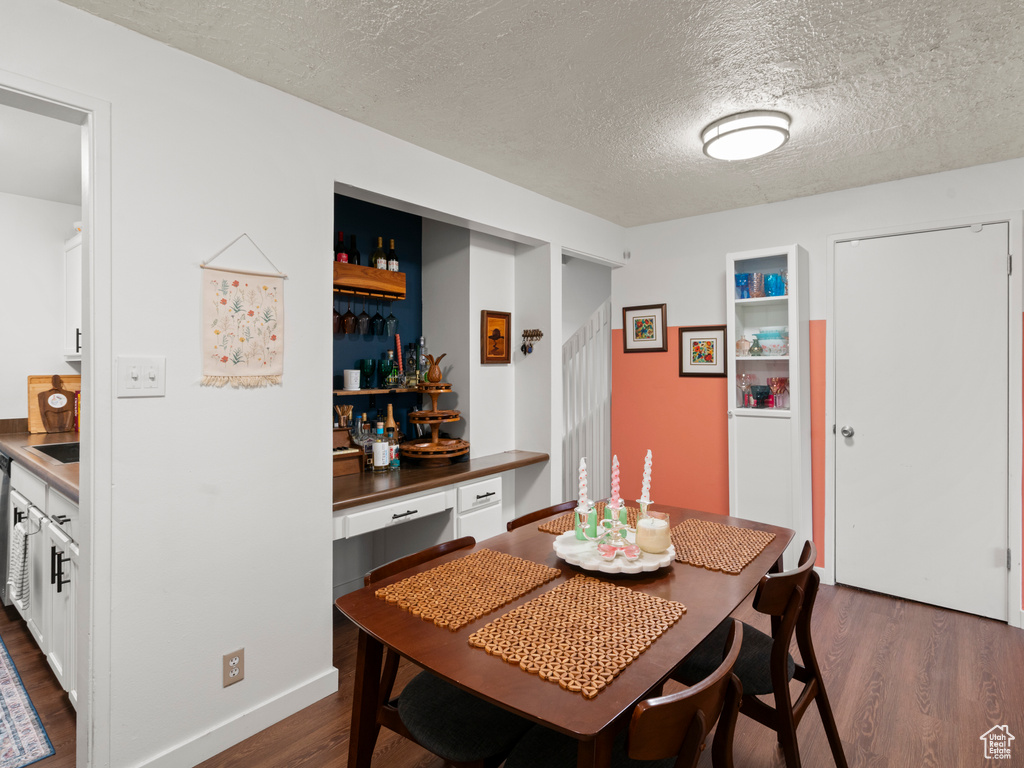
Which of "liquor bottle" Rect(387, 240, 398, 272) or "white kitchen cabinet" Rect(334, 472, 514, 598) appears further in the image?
"liquor bottle" Rect(387, 240, 398, 272)

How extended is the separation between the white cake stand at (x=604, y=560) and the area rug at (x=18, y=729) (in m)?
1.95

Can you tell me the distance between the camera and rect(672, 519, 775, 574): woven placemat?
175cm

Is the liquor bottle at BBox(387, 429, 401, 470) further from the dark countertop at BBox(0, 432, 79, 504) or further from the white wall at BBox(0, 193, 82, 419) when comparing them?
the white wall at BBox(0, 193, 82, 419)

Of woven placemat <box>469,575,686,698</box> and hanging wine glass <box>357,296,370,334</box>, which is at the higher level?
hanging wine glass <box>357,296,370,334</box>

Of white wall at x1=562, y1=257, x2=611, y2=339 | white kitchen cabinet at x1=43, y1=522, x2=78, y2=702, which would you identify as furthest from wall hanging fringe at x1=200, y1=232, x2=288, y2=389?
white wall at x1=562, y1=257, x2=611, y2=339

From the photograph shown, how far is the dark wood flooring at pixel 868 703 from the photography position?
1940 millimetres

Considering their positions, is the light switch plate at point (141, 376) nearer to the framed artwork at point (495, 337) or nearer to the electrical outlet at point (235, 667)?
the electrical outlet at point (235, 667)

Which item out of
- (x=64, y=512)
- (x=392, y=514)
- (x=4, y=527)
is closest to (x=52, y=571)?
(x=64, y=512)

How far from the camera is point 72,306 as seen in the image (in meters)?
3.38

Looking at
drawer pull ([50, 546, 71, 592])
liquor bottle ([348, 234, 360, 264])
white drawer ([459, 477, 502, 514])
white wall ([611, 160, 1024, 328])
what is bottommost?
drawer pull ([50, 546, 71, 592])

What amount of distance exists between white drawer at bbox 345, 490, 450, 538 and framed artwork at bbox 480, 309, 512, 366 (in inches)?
40.4

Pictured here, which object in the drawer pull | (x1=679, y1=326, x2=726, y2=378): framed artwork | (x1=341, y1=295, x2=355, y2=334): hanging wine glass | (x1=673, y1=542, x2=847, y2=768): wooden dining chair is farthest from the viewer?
(x1=679, y1=326, x2=726, y2=378): framed artwork

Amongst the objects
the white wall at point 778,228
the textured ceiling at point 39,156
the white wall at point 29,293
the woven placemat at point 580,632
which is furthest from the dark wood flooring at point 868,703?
the textured ceiling at point 39,156

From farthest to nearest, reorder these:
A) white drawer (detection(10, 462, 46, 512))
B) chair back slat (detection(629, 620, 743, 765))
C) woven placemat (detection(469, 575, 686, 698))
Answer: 1. white drawer (detection(10, 462, 46, 512))
2. woven placemat (detection(469, 575, 686, 698))
3. chair back slat (detection(629, 620, 743, 765))
